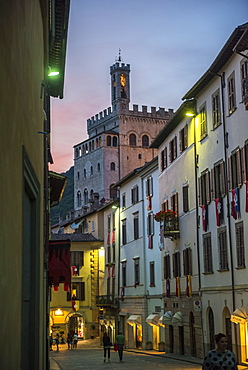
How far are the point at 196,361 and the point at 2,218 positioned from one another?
28.5 meters

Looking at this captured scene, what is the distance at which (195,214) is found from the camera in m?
34.7

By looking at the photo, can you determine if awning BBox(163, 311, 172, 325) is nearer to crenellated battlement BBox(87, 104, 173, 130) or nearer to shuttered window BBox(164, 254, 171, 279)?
shuttered window BBox(164, 254, 171, 279)

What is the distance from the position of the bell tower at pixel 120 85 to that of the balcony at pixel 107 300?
65801 millimetres

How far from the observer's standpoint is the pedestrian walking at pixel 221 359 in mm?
8492

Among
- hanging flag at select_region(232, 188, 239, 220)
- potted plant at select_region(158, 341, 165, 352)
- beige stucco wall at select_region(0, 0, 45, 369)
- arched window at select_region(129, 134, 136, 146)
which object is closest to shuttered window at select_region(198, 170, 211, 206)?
hanging flag at select_region(232, 188, 239, 220)

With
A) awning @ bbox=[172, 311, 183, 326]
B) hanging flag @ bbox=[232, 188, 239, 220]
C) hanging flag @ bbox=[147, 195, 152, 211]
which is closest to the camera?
hanging flag @ bbox=[232, 188, 239, 220]

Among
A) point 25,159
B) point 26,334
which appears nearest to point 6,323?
point 25,159

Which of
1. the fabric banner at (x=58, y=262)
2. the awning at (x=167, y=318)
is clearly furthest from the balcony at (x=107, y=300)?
the fabric banner at (x=58, y=262)

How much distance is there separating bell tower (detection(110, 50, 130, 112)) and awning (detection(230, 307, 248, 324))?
10050 centimetres

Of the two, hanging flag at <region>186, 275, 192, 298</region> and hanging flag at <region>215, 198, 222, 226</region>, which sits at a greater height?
hanging flag at <region>215, 198, 222, 226</region>

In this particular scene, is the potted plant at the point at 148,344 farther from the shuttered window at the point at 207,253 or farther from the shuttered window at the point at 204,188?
the shuttered window at the point at 204,188

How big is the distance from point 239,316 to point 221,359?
1790 cm

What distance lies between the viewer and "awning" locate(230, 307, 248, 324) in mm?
25688

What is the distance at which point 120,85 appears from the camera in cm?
13038
